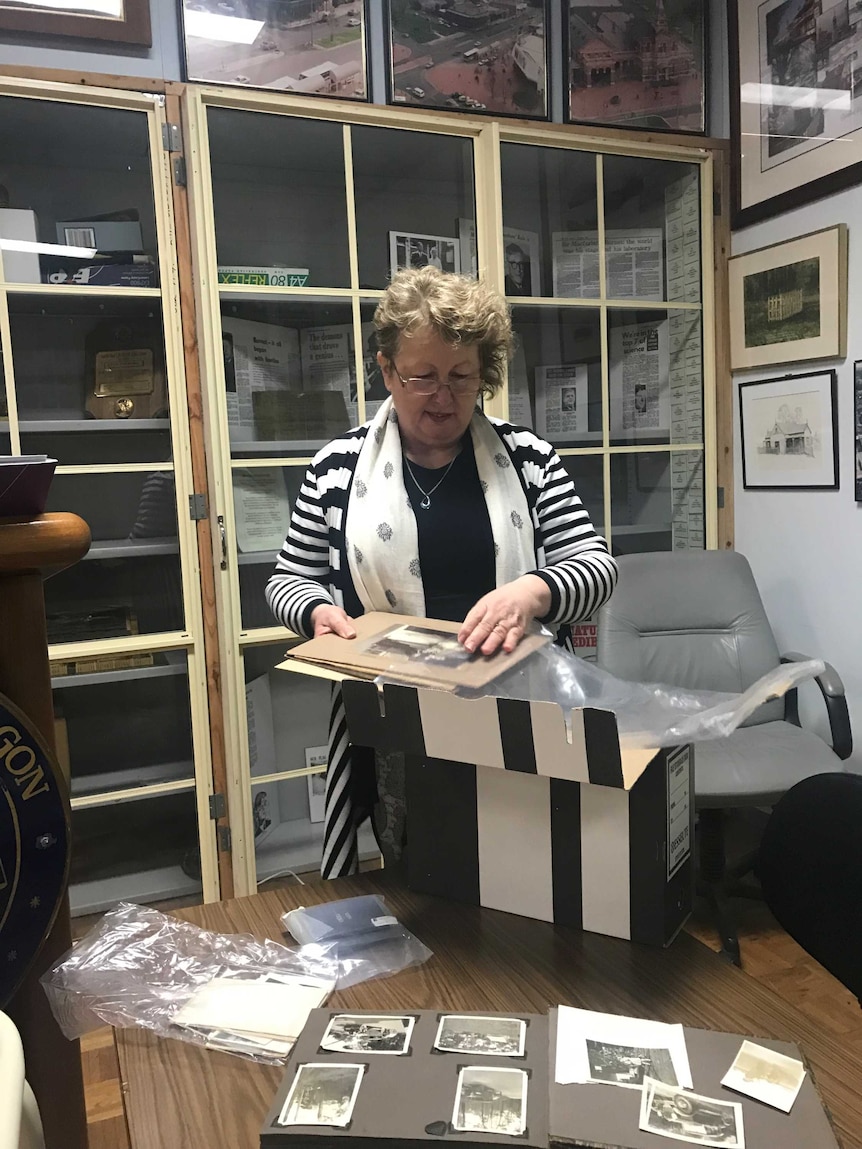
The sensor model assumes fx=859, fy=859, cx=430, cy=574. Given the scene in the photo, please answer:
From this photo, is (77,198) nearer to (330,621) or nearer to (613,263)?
(613,263)

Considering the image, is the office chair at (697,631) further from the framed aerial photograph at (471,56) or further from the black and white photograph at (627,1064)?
the black and white photograph at (627,1064)

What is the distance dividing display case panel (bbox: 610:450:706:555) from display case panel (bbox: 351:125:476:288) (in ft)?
2.67

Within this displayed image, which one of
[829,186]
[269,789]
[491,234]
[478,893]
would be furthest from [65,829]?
[829,186]

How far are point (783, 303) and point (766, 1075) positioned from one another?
2349mm

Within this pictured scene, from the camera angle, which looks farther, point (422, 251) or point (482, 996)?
point (422, 251)

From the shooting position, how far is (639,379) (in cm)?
276

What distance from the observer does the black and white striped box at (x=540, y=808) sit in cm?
80

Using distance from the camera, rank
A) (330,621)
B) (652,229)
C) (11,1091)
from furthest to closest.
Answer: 1. (652,229)
2. (330,621)
3. (11,1091)

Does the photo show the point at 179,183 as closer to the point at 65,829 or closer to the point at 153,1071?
the point at 65,829

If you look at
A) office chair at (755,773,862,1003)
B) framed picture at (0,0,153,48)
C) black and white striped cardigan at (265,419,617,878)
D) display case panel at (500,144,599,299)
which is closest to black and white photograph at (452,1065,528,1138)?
office chair at (755,773,862,1003)

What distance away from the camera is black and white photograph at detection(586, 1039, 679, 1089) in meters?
0.61

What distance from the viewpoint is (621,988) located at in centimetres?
77

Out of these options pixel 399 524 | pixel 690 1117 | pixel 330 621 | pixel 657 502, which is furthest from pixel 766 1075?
pixel 657 502

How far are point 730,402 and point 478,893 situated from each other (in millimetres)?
2238
